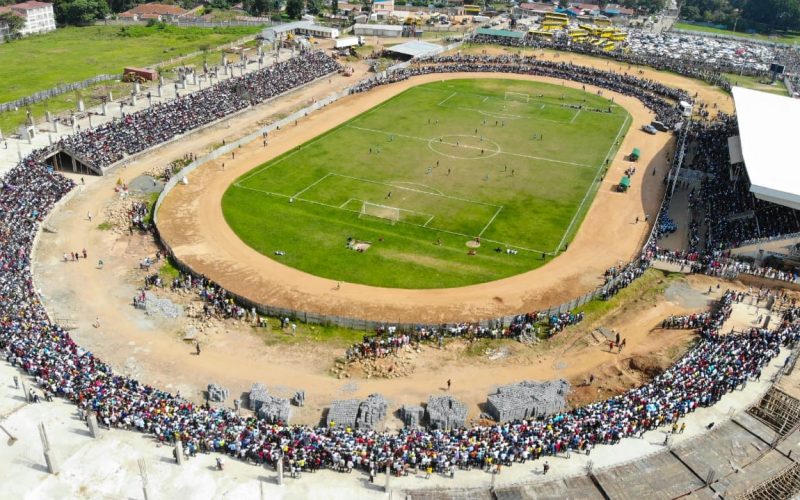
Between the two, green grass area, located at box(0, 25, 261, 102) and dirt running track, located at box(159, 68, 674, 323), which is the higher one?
green grass area, located at box(0, 25, 261, 102)

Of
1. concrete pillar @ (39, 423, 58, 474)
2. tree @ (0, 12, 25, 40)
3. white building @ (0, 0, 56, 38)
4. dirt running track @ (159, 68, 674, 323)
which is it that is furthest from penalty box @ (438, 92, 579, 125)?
white building @ (0, 0, 56, 38)

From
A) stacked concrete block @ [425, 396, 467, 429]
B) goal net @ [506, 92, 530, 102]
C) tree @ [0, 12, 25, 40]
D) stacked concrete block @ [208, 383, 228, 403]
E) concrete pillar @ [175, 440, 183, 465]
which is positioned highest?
tree @ [0, 12, 25, 40]

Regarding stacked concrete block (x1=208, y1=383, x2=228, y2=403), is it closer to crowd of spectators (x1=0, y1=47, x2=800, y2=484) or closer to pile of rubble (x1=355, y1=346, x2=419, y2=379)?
crowd of spectators (x1=0, y1=47, x2=800, y2=484)

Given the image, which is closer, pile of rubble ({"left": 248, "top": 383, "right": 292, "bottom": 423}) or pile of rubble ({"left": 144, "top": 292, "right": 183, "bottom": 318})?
pile of rubble ({"left": 248, "top": 383, "right": 292, "bottom": 423})

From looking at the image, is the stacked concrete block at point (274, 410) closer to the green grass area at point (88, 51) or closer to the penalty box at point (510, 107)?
the penalty box at point (510, 107)

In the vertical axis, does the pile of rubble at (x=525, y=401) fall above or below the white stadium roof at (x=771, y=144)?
below

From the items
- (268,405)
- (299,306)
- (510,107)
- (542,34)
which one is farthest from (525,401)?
(542,34)

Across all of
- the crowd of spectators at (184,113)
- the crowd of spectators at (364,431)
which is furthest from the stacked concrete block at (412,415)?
the crowd of spectators at (184,113)
